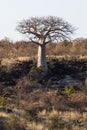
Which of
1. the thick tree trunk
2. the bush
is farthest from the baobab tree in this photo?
the bush

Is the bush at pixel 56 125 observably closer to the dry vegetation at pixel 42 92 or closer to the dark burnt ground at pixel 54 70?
the dry vegetation at pixel 42 92

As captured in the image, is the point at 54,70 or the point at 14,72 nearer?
the point at 14,72

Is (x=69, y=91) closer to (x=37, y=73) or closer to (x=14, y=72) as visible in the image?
(x=37, y=73)

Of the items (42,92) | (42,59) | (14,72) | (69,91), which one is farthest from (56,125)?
(42,59)

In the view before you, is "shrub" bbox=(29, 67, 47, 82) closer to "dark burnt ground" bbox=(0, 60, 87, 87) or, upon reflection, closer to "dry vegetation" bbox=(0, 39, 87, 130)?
"dry vegetation" bbox=(0, 39, 87, 130)

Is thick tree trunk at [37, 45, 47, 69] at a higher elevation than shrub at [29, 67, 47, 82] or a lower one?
higher

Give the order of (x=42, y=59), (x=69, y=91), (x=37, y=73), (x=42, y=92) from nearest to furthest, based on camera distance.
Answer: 1. (x=69, y=91)
2. (x=42, y=92)
3. (x=37, y=73)
4. (x=42, y=59)

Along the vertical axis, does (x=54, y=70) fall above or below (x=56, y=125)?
above

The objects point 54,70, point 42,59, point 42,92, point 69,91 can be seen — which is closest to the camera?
point 69,91

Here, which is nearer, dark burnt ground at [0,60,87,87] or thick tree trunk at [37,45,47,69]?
dark burnt ground at [0,60,87,87]

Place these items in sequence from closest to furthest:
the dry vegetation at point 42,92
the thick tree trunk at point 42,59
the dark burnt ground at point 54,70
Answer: the dry vegetation at point 42,92, the dark burnt ground at point 54,70, the thick tree trunk at point 42,59

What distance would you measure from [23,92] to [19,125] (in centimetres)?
975

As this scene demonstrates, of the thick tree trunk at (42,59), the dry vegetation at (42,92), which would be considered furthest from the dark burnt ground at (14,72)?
the thick tree trunk at (42,59)

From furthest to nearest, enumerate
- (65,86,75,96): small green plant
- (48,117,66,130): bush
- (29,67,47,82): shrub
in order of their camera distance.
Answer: (29,67,47,82): shrub < (65,86,75,96): small green plant < (48,117,66,130): bush
